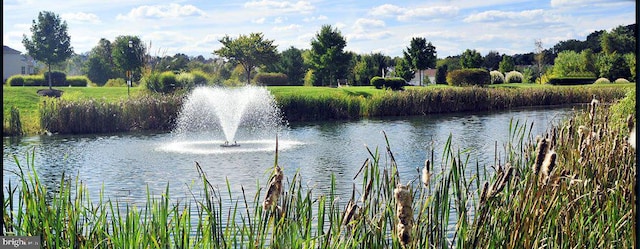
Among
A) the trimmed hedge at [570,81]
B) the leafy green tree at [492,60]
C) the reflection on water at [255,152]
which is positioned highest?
the leafy green tree at [492,60]

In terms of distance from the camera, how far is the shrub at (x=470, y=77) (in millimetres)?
9742

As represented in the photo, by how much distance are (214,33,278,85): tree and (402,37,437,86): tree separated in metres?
1.74

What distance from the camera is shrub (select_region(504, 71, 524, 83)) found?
9.36 meters

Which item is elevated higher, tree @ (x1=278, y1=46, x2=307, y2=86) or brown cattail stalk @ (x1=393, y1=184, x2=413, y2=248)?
tree @ (x1=278, y1=46, x2=307, y2=86)

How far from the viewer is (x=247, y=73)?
11602 mm

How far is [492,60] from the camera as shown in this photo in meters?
10.0

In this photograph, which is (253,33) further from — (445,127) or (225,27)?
(445,127)

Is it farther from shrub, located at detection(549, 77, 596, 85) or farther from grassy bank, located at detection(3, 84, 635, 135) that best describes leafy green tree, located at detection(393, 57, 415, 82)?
shrub, located at detection(549, 77, 596, 85)

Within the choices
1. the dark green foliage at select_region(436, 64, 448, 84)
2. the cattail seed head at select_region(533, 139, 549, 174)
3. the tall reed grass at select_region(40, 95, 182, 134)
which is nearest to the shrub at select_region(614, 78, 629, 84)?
the dark green foliage at select_region(436, 64, 448, 84)

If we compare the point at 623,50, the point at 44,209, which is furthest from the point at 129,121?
the point at 44,209

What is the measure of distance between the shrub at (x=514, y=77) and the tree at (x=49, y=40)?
5.51 meters

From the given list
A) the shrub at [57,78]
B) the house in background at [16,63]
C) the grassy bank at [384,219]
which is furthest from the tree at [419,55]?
the shrub at [57,78]

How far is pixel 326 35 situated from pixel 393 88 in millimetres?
1446

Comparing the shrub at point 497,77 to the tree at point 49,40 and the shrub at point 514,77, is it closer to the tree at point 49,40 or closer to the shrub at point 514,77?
the shrub at point 514,77
